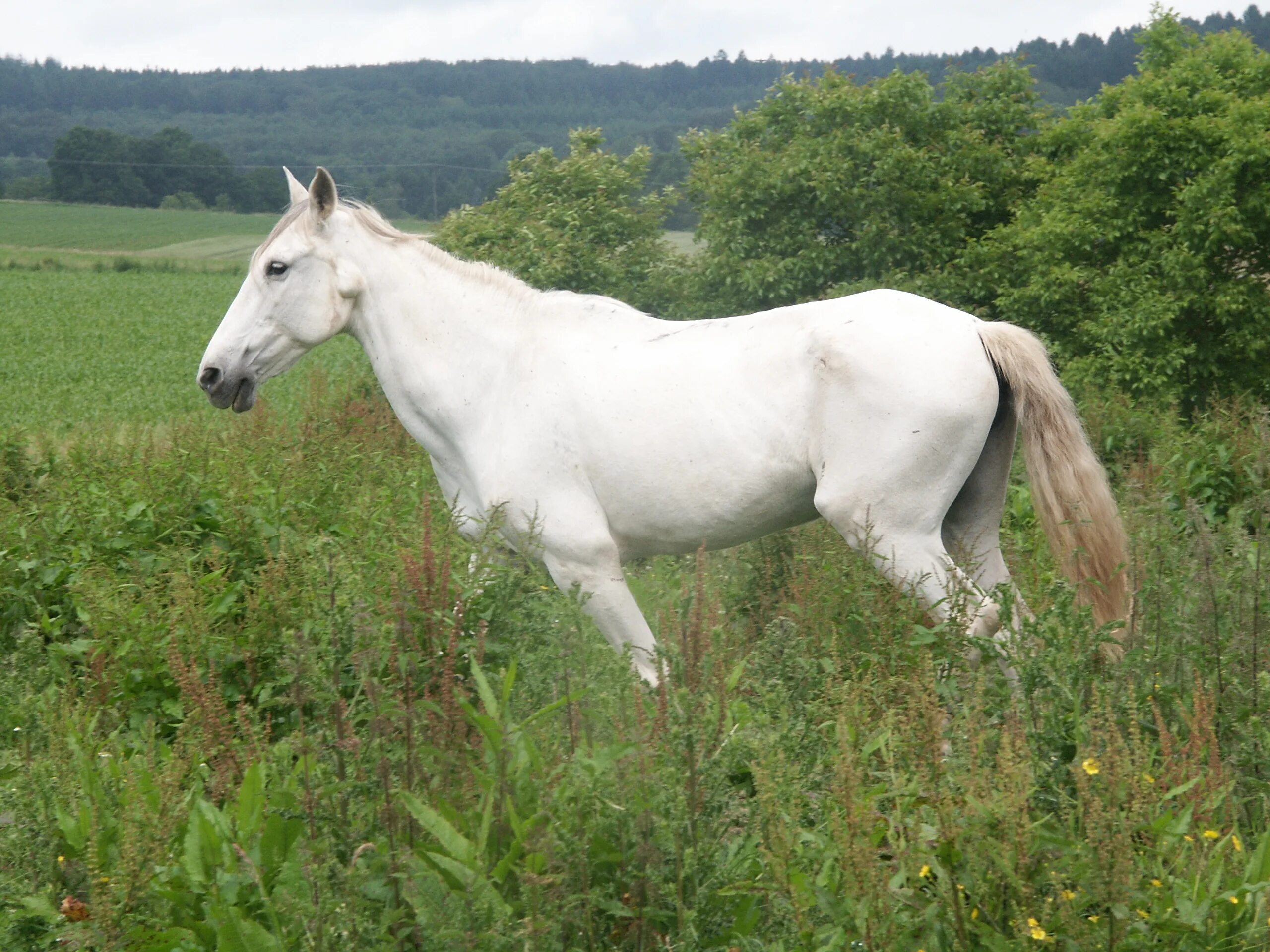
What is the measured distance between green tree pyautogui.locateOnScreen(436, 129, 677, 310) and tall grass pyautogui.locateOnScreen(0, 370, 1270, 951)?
759 centimetres

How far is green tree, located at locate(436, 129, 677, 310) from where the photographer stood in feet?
38.2

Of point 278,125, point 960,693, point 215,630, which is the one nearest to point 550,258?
point 215,630

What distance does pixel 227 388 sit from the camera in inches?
183

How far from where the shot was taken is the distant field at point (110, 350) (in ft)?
50.8

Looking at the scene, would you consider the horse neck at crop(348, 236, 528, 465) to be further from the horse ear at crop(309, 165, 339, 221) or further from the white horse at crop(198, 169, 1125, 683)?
the horse ear at crop(309, 165, 339, 221)

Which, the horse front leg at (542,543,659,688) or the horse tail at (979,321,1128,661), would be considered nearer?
the horse tail at (979,321,1128,661)

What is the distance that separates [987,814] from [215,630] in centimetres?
342

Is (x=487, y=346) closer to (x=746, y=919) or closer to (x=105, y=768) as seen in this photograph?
(x=105, y=768)

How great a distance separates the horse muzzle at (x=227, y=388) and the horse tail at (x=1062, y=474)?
2941mm

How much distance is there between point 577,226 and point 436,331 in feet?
24.8

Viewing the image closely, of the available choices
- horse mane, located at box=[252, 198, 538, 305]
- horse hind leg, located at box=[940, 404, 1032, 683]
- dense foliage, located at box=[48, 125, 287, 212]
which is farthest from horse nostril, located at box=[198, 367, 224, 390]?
dense foliage, located at box=[48, 125, 287, 212]

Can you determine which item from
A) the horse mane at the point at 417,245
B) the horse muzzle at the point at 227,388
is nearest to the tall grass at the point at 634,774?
the horse muzzle at the point at 227,388

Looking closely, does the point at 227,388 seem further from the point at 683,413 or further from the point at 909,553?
the point at 909,553

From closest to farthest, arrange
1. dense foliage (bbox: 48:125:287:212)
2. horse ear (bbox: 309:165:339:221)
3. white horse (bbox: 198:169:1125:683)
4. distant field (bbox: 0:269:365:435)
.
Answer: white horse (bbox: 198:169:1125:683), horse ear (bbox: 309:165:339:221), distant field (bbox: 0:269:365:435), dense foliage (bbox: 48:125:287:212)
